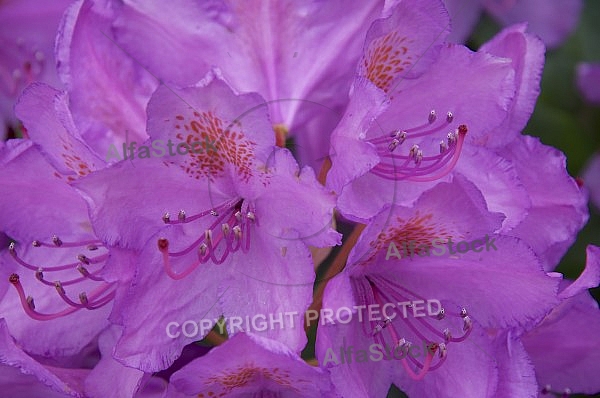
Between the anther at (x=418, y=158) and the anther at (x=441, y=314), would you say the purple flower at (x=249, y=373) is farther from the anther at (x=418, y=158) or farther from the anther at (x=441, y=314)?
the anther at (x=418, y=158)

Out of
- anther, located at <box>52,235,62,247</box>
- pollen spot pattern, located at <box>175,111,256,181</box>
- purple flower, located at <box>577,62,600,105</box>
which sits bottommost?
purple flower, located at <box>577,62,600,105</box>

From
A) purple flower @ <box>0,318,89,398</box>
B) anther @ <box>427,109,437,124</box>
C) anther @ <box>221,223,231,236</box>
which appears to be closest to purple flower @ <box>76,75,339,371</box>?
anther @ <box>221,223,231,236</box>

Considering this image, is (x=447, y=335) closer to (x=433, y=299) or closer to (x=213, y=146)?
(x=433, y=299)

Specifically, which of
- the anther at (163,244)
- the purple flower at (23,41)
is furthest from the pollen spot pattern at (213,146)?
the purple flower at (23,41)

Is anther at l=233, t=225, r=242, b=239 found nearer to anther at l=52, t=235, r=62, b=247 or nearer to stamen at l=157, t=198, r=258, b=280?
stamen at l=157, t=198, r=258, b=280

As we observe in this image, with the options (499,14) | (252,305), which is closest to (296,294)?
(252,305)
